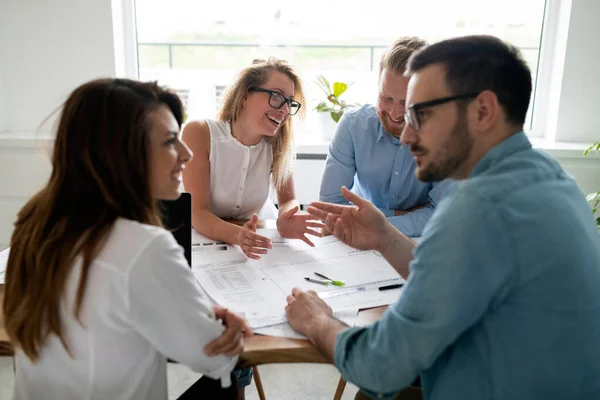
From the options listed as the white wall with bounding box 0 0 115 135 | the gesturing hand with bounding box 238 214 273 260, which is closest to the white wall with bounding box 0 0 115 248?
the white wall with bounding box 0 0 115 135

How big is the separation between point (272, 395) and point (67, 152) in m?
1.70

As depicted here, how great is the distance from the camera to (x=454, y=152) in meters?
1.04

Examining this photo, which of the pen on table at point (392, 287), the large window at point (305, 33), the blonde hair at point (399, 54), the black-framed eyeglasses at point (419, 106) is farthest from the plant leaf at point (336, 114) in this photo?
the black-framed eyeglasses at point (419, 106)

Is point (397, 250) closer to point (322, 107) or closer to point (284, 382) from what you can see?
point (284, 382)

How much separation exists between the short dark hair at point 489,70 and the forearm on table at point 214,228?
88 centimetres

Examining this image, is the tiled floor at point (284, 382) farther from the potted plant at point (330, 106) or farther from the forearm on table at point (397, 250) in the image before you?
the potted plant at point (330, 106)

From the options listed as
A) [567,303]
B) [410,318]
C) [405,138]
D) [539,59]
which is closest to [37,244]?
[410,318]

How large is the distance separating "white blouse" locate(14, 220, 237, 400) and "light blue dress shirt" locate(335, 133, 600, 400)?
1.11ft

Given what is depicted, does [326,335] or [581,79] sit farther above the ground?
[581,79]

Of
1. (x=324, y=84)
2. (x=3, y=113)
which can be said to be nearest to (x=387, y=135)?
(x=324, y=84)

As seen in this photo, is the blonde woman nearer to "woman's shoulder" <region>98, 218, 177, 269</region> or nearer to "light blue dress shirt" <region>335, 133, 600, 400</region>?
"woman's shoulder" <region>98, 218, 177, 269</region>

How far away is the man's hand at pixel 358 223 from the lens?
4.72 ft

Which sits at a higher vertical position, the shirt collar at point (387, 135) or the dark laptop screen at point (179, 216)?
the shirt collar at point (387, 135)

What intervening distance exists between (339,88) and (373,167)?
→ 3.56ft
